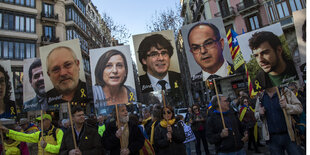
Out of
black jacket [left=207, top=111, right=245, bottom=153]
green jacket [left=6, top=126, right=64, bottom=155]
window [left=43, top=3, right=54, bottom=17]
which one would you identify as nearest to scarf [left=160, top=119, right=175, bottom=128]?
black jacket [left=207, top=111, right=245, bottom=153]

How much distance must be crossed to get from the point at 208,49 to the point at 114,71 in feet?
8.16

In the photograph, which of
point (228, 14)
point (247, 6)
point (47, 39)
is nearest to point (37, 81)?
point (47, 39)

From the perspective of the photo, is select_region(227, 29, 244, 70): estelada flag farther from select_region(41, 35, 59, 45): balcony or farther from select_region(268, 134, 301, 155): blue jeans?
select_region(41, 35, 59, 45): balcony

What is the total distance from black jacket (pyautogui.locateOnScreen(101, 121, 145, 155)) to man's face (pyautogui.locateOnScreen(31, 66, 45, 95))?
2900mm

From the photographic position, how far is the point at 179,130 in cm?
435

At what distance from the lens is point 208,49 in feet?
16.9

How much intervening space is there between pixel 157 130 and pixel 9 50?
25.4 metres

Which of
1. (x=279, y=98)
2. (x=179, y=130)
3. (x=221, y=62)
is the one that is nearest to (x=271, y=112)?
(x=279, y=98)

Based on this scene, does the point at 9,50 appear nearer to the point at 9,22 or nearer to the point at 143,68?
the point at 9,22

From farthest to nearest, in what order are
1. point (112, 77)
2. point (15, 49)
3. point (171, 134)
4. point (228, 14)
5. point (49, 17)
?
1. point (49, 17)
2. point (228, 14)
3. point (15, 49)
4. point (112, 77)
5. point (171, 134)

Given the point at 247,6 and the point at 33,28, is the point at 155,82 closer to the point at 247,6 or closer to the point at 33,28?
the point at 247,6

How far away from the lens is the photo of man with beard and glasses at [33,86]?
558 centimetres

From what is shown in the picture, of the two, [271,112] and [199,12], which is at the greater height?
[199,12]

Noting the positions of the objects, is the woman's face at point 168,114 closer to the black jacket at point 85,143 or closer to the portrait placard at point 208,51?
the portrait placard at point 208,51
